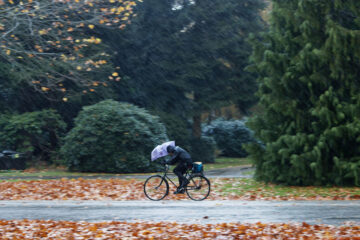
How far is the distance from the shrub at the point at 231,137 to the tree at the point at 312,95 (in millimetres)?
19821

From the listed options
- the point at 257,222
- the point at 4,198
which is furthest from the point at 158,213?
the point at 4,198

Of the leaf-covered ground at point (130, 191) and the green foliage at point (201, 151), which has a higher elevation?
the green foliage at point (201, 151)

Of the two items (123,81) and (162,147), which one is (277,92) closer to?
(162,147)

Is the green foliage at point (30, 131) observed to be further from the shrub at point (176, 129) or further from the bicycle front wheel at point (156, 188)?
the bicycle front wheel at point (156, 188)

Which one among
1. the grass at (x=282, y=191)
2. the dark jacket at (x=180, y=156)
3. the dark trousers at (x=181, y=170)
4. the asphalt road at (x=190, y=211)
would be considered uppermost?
the dark jacket at (x=180, y=156)

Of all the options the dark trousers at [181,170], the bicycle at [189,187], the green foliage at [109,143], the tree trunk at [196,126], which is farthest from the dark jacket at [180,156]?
the tree trunk at [196,126]

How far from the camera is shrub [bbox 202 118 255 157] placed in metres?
36.9

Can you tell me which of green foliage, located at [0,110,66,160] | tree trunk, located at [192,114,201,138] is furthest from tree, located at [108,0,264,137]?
green foliage, located at [0,110,66,160]

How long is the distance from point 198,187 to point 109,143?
27.5 ft

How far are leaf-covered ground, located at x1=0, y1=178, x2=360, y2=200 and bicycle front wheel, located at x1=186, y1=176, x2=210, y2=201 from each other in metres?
0.69

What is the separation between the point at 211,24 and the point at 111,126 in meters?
12.6

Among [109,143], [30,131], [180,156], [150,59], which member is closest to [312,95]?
[180,156]

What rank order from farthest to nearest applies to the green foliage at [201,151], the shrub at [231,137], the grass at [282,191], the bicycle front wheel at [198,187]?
the shrub at [231,137]
the green foliage at [201,151]
the grass at [282,191]
the bicycle front wheel at [198,187]

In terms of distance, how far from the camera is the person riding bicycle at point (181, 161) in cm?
1318
